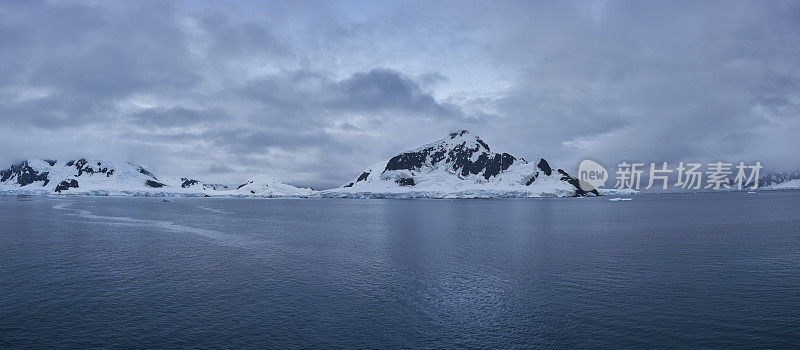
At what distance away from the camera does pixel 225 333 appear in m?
24.9

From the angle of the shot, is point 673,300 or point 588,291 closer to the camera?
point 673,300

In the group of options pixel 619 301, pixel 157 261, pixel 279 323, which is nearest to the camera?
pixel 279 323

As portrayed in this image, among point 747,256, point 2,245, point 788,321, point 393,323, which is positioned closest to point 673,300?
point 788,321

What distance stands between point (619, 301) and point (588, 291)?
3.06 m

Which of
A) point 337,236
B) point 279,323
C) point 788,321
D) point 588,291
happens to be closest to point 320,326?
point 279,323

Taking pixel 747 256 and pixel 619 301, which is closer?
pixel 619 301

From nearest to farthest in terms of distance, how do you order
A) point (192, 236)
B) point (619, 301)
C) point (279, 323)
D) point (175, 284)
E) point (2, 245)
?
1. point (279, 323)
2. point (619, 301)
3. point (175, 284)
4. point (2, 245)
5. point (192, 236)

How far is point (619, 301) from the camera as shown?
31.3 metres

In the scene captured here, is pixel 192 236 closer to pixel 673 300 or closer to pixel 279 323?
pixel 279 323

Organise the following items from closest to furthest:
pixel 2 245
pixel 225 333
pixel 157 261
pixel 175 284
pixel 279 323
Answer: pixel 225 333, pixel 279 323, pixel 175 284, pixel 157 261, pixel 2 245

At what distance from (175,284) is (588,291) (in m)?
36.2

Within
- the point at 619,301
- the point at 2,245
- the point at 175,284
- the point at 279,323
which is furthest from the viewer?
the point at 2,245

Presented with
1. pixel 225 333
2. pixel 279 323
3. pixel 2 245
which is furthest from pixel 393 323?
pixel 2 245

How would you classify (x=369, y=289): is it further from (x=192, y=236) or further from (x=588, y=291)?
(x=192, y=236)
